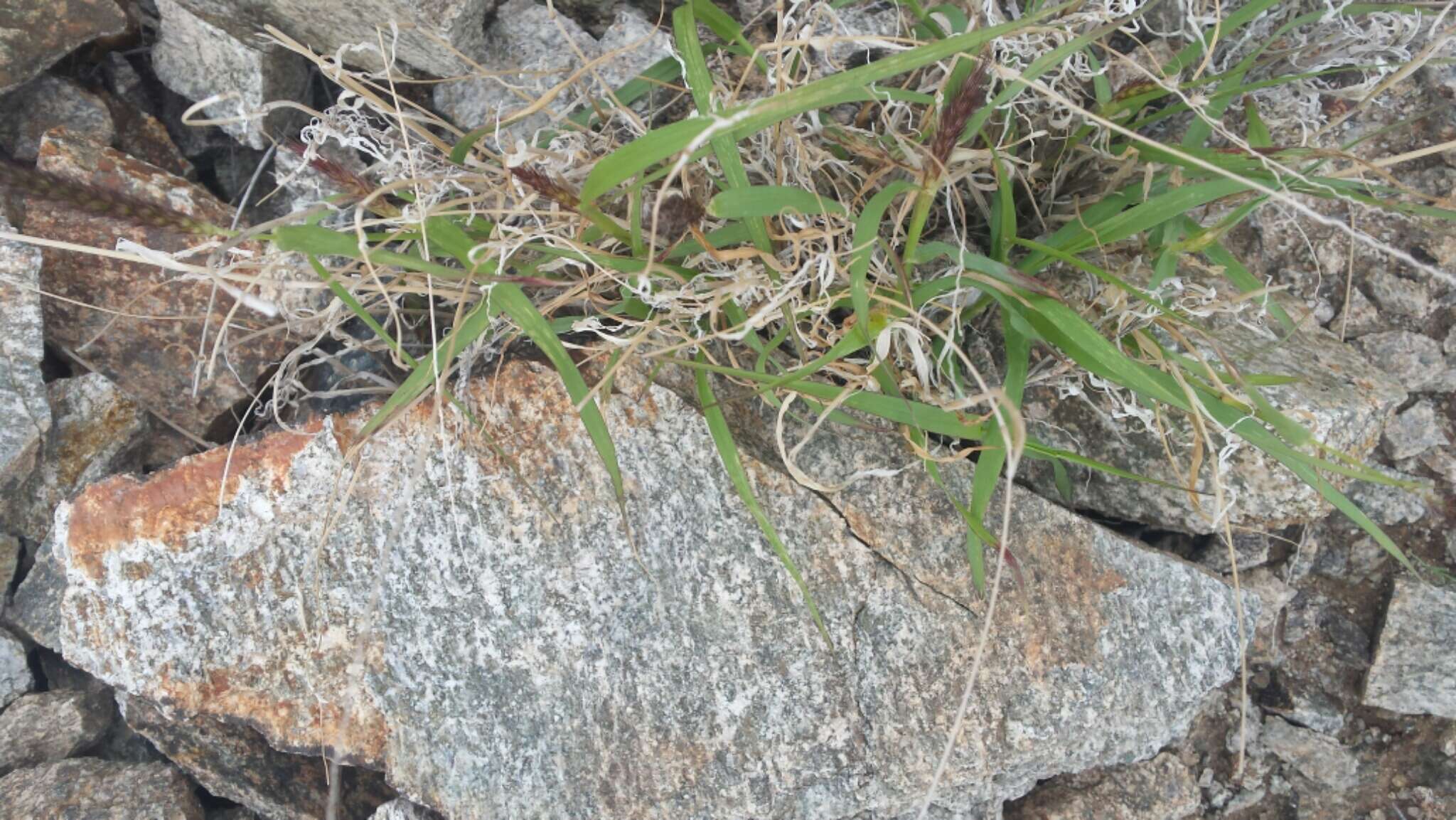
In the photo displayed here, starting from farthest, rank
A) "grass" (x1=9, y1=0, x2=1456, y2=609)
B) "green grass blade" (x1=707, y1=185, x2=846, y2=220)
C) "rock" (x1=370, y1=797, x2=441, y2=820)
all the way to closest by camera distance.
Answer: "rock" (x1=370, y1=797, x2=441, y2=820) < "grass" (x1=9, y1=0, x2=1456, y2=609) < "green grass blade" (x1=707, y1=185, x2=846, y2=220)

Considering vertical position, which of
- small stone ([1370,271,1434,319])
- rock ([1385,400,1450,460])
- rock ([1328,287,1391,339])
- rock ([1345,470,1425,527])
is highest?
small stone ([1370,271,1434,319])

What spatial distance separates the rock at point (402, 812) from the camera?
4.93 ft

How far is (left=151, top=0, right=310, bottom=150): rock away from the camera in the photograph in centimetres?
170

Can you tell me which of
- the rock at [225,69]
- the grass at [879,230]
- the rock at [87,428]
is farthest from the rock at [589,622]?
the rock at [225,69]

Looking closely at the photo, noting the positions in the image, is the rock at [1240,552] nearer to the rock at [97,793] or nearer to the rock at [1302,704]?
the rock at [1302,704]

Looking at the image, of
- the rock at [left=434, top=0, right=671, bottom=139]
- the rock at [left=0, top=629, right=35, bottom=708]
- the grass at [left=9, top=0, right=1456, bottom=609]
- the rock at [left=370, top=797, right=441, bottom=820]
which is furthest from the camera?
the rock at [left=0, top=629, right=35, bottom=708]

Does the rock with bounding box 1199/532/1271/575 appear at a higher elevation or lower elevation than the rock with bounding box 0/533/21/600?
higher

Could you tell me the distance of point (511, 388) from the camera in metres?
1.49

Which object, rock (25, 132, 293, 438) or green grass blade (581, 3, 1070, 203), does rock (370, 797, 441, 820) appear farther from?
green grass blade (581, 3, 1070, 203)

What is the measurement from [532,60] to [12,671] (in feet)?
4.87

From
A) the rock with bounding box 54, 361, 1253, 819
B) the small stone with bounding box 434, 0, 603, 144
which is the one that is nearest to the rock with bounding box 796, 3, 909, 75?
the small stone with bounding box 434, 0, 603, 144

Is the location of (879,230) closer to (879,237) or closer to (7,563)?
(879,237)

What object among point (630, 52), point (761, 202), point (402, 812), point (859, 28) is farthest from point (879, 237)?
point (402, 812)

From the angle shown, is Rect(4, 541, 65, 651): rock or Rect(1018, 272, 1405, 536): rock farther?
Rect(4, 541, 65, 651): rock
